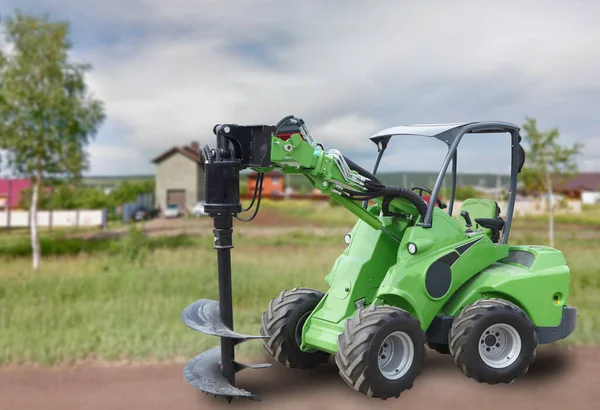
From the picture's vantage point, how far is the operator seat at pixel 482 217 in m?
7.93

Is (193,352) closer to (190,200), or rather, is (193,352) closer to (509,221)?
(509,221)

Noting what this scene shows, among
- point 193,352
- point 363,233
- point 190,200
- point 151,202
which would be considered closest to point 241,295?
point 193,352

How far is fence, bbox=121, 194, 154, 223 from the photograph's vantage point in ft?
130

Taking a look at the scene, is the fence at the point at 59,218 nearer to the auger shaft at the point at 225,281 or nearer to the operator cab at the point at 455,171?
the operator cab at the point at 455,171

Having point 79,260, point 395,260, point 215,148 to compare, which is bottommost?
point 79,260

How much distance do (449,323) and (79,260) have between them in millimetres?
14962

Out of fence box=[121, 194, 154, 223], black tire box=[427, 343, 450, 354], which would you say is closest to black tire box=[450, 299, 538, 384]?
black tire box=[427, 343, 450, 354]

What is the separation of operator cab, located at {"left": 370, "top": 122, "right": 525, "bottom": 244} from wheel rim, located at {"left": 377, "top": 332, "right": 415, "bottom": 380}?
1381 millimetres

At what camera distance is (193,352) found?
769 centimetres

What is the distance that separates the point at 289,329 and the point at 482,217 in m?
3.16

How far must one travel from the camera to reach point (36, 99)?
62.8 feet

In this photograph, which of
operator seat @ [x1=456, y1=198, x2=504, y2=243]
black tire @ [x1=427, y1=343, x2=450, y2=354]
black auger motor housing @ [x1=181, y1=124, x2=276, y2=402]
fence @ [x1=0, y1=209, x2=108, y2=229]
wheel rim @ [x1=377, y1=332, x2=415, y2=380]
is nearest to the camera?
black auger motor housing @ [x1=181, y1=124, x2=276, y2=402]

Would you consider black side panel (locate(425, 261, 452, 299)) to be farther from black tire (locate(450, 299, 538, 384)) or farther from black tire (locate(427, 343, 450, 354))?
black tire (locate(427, 343, 450, 354))

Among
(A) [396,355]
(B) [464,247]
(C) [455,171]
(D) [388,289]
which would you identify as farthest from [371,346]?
(C) [455,171]
